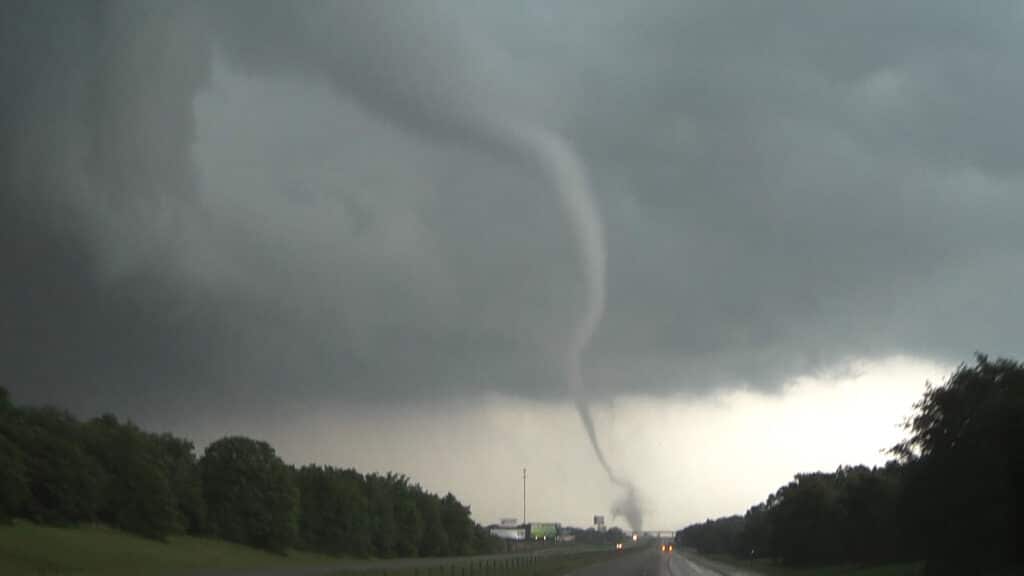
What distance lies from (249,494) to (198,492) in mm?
7731

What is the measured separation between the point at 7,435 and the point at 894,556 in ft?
230

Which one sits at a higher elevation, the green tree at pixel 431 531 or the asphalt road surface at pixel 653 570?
the green tree at pixel 431 531

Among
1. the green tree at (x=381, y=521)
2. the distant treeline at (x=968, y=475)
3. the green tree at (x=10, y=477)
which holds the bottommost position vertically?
the distant treeline at (x=968, y=475)

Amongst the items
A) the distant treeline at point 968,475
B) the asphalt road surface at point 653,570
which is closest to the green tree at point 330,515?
the asphalt road surface at point 653,570

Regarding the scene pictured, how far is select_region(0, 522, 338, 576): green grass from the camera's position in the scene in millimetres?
65188

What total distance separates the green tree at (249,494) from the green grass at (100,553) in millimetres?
8231

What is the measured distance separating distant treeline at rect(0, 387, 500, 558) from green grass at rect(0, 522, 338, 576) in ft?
9.97

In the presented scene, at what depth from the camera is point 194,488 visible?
374ft

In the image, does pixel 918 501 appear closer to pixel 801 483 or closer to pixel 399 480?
pixel 801 483

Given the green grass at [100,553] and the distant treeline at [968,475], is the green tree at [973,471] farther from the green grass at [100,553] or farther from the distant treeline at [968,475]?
the green grass at [100,553]

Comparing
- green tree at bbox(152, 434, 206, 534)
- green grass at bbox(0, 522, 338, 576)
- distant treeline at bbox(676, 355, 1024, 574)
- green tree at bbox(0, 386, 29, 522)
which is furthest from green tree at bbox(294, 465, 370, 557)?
distant treeline at bbox(676, 355, 1024, 574)

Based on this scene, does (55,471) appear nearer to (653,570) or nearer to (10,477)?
(10,477)

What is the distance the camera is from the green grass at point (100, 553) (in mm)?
65188

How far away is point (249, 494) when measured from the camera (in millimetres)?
120750
